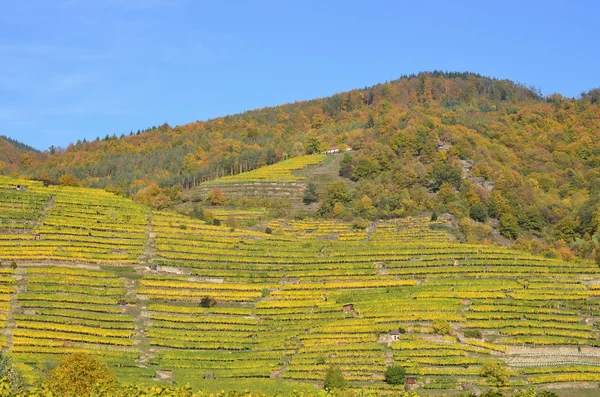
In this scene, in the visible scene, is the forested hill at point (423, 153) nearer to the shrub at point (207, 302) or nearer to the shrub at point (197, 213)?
the shrub at point (197, 213)

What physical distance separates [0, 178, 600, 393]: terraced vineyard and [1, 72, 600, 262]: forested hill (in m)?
12.5

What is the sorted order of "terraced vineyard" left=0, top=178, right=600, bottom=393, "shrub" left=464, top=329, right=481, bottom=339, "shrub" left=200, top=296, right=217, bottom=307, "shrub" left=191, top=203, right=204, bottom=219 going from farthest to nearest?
"shrub" left=191, top=203, right=204, bottom=219
"shrub" left=200, top=296, right=217, bottom=307
"shrub" left=464, top=329, right=481, bottom=339
"terraced vineyard" left=0, top=178, right=600, bottom=393

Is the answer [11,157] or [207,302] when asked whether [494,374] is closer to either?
[207,302]

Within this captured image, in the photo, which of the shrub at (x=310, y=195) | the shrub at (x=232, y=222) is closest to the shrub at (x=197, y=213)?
the shrub at (x=232, y=222)

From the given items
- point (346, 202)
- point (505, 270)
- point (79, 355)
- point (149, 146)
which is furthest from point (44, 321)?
point (149, 146)

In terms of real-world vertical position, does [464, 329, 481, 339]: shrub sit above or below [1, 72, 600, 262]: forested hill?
below

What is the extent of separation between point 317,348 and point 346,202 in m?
43.3

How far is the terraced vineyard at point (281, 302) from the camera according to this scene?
60.9 m

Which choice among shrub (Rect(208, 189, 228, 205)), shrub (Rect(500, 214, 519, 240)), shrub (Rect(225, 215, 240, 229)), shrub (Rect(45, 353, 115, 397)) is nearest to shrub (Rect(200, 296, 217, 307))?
shrub (Rect(45, 353, 115, 397))

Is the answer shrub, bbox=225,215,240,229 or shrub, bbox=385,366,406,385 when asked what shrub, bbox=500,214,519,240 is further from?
shrub, bbox=385,366,406,385

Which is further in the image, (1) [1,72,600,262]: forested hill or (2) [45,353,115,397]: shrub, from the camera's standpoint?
(1) [1,72,600,262]: forested hill

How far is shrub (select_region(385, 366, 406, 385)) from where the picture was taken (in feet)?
186

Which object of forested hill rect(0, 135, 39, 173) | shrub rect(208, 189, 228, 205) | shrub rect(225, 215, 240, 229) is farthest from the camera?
forested hill rect(0, 135, 39, 173)

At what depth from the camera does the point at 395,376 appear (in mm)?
56562
